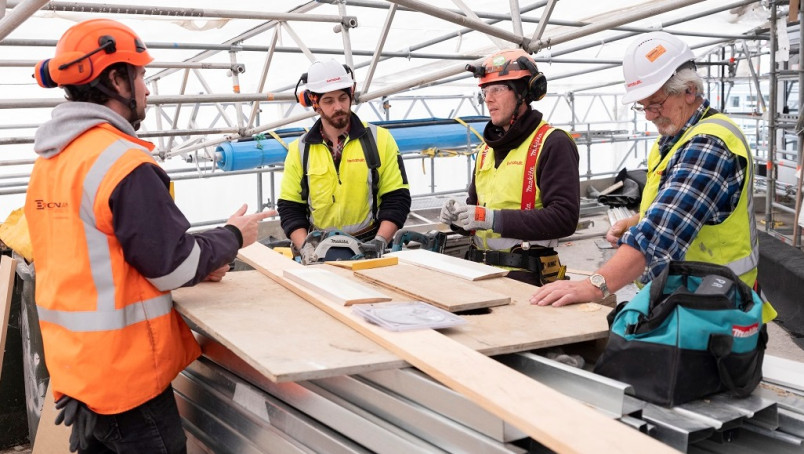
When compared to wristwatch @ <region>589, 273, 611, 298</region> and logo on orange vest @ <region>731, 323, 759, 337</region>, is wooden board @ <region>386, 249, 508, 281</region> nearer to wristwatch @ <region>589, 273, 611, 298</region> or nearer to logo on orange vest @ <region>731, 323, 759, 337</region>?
wristwatch @ <region>589, 273, 611, 298</region>

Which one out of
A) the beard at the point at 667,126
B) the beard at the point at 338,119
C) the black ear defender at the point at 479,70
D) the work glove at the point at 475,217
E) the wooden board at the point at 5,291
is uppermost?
the black ear defender at the point at 479,70

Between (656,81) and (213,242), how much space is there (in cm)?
174

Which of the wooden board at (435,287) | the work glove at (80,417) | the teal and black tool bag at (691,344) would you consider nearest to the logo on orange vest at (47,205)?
the work glove at (80,417)

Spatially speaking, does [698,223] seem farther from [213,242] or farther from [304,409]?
[213,242]

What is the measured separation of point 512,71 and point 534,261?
37.4 inches

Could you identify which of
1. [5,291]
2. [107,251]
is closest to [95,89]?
[107,251]

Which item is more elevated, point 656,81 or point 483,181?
point 656,81

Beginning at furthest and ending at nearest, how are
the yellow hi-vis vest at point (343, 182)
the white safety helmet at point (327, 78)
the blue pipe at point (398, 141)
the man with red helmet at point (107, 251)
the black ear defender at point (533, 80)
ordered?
the blue pipe at point (398, 141) < the yellow hi-vis vest at point (343, 182) < the white safety helmet at point (327, 78) < the black ear defender at point (533, 80) < the man with red helmet at point (107, 251)

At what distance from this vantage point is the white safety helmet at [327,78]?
15.2ft

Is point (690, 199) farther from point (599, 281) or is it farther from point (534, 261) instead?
point (534, 261)

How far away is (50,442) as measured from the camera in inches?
150

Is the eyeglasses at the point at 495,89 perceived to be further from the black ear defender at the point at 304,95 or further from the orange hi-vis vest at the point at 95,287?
the orange hi-vis vest at the point at 95,287

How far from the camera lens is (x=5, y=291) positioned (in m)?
4.19

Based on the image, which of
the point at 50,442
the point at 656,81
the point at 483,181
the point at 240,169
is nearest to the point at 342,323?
the point at 656,81
